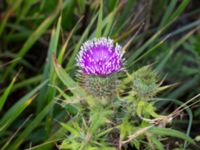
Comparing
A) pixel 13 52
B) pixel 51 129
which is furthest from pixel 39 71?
pixel 51 129

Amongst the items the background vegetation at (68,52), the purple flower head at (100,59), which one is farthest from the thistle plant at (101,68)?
the background vegetation at (68,52)

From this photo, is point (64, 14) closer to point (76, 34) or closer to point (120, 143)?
point (76, 34)

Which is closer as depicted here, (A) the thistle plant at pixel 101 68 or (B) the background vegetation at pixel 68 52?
(A) the thistle plant at pixel 101 68

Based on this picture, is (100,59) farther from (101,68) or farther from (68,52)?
(68,52)

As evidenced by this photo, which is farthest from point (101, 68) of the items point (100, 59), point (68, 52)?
point (68, 52)

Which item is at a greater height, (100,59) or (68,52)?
(68,52)

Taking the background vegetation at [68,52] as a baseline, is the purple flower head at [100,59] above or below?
below

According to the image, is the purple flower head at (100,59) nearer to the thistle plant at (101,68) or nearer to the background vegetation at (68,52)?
the thistle plant at (101,68)
